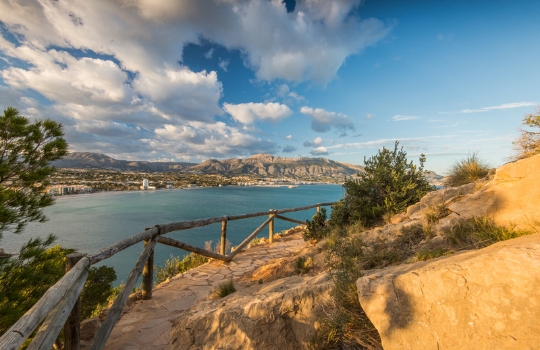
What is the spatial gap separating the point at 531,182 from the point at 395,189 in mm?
4654

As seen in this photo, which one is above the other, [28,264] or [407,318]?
[407,318]

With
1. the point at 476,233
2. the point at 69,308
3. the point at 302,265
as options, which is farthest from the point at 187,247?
the point at 476,233

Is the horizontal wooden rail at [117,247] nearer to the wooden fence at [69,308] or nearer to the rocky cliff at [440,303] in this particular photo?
the wooden fence at [69,308]

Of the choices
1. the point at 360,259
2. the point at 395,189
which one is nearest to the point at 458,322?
the point at 360,259

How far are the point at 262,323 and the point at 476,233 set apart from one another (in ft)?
9.48

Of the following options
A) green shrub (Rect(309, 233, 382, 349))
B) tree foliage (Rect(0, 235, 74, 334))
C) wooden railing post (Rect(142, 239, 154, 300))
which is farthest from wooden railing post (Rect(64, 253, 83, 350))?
tree foliage (Rect(0, 235, 74, 334))

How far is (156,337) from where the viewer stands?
337 centimetres

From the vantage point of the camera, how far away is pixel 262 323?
2.76 metres

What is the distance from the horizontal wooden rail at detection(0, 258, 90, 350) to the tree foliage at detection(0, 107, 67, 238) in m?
4.07

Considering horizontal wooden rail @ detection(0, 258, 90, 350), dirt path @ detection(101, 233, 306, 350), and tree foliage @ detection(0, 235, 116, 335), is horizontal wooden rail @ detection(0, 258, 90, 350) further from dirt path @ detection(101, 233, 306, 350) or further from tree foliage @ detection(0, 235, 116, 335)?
tree foliage @ detection(0, 235, 116, 335)

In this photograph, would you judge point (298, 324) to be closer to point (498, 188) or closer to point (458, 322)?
point (458, 322)

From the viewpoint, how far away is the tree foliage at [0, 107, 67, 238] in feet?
16.1

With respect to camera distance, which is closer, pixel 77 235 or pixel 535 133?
pixel 535 133

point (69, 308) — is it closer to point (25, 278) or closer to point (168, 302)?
point (168, 302)
